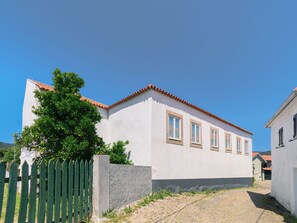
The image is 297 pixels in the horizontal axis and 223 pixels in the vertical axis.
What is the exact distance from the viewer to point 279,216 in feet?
32.0

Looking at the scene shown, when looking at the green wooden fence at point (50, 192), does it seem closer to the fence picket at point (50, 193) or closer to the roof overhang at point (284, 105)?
the fence picket at point (50, 193)

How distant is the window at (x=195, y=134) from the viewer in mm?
15781

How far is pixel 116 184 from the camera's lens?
913 centimetres

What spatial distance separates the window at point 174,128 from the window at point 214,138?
4.75 m

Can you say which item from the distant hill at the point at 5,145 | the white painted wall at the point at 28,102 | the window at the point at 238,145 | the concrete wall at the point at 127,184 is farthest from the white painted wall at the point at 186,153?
the distant hill at the point at 5,145

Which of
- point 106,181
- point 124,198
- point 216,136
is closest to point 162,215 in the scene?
point 124,198

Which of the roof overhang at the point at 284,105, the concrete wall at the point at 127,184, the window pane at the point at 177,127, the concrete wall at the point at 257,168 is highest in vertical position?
the roof overhang at the point at 284,105

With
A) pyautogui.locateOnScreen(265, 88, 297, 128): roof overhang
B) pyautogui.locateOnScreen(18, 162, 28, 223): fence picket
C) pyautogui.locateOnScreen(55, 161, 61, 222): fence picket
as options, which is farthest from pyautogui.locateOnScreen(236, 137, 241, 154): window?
pyautogui.locateOnScreen(18, 162, 28, 223): fence picket

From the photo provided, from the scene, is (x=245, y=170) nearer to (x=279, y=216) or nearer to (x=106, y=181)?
(x=279, y=216)

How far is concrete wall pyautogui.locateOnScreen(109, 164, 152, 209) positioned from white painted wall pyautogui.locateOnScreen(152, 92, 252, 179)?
2.95 ft

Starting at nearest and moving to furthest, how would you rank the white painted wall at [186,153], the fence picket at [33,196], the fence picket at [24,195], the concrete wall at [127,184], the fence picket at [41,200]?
the fence picket at [24,195] < the fence picket at [33,196] < the fence picket at [41,200] < the concrete wall at [127,184] < the white painted wall at [186,153]

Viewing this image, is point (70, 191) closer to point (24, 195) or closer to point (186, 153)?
point (24, 195)

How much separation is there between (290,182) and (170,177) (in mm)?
5485

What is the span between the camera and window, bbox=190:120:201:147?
51.8 feet
